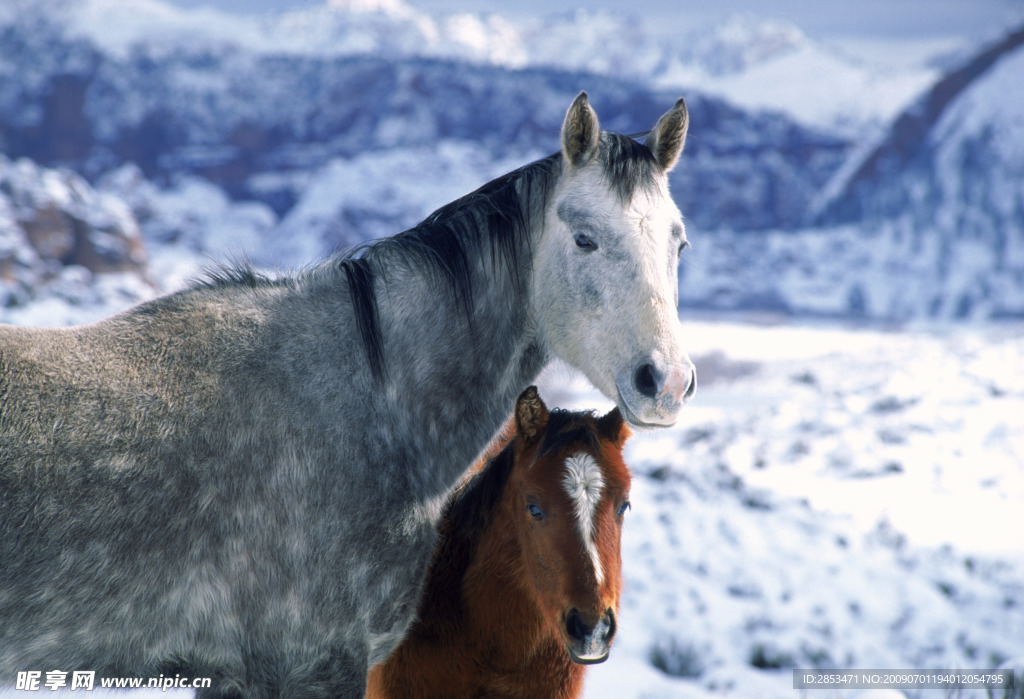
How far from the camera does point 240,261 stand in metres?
2.43

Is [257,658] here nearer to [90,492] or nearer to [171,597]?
[171,597]

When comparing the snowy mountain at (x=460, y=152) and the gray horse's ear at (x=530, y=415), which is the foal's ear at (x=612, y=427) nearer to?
the gray horse's ear at (x=530, y=415)

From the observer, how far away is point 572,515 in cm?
218

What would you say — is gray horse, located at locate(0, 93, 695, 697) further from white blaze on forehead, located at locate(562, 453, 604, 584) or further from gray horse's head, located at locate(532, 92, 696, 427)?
white blaze on forehead, located at locate(562, 453, 604, 584)

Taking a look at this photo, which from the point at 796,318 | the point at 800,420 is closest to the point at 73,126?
the point at 796,318

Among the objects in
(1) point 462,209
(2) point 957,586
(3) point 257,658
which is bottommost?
(2) point 957,586

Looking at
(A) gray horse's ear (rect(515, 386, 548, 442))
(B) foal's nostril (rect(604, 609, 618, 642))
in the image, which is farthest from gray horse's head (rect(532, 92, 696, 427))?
(B) foal's nostril (rect(604, 609, 618, 642))

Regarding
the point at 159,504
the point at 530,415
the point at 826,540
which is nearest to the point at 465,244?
the point at 530,415

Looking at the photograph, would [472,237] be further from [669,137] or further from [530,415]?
[669,137]

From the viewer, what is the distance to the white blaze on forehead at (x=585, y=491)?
216 centimetres

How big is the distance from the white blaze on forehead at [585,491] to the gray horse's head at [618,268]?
26cm

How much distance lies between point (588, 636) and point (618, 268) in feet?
3.72

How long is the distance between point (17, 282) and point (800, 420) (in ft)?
77.2

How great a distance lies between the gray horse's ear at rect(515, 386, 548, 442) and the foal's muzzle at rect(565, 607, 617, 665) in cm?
60
